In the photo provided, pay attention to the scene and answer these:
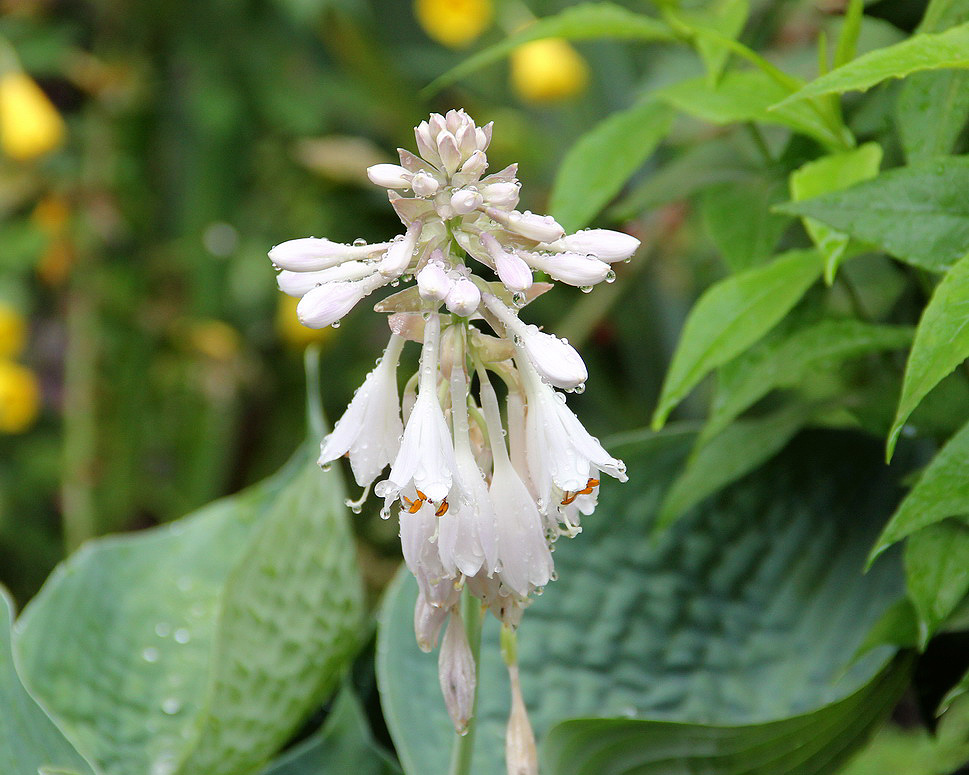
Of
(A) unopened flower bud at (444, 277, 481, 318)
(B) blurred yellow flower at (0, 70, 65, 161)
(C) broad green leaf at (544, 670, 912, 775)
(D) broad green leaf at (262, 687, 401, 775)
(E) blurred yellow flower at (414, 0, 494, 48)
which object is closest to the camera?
(A) unopened flower bud at (444, 277, 481, 318)

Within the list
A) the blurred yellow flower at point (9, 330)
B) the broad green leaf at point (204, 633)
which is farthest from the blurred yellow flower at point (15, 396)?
the broad green leaf at point (204, 633)

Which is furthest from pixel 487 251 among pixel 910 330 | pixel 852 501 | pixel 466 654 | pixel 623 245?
pixel 852 501

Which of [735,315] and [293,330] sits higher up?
[735,315]

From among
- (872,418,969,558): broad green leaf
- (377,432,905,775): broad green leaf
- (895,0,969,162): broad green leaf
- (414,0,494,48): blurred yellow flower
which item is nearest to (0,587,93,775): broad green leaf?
(377,432,905,775): broad green leaf

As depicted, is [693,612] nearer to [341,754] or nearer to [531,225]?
[341,754]

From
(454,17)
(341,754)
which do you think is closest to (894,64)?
(341,754)

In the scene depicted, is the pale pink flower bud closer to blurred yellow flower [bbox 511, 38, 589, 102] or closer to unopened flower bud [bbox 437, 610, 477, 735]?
unopened flower bud [bbox 437, 610, 477, 735]
